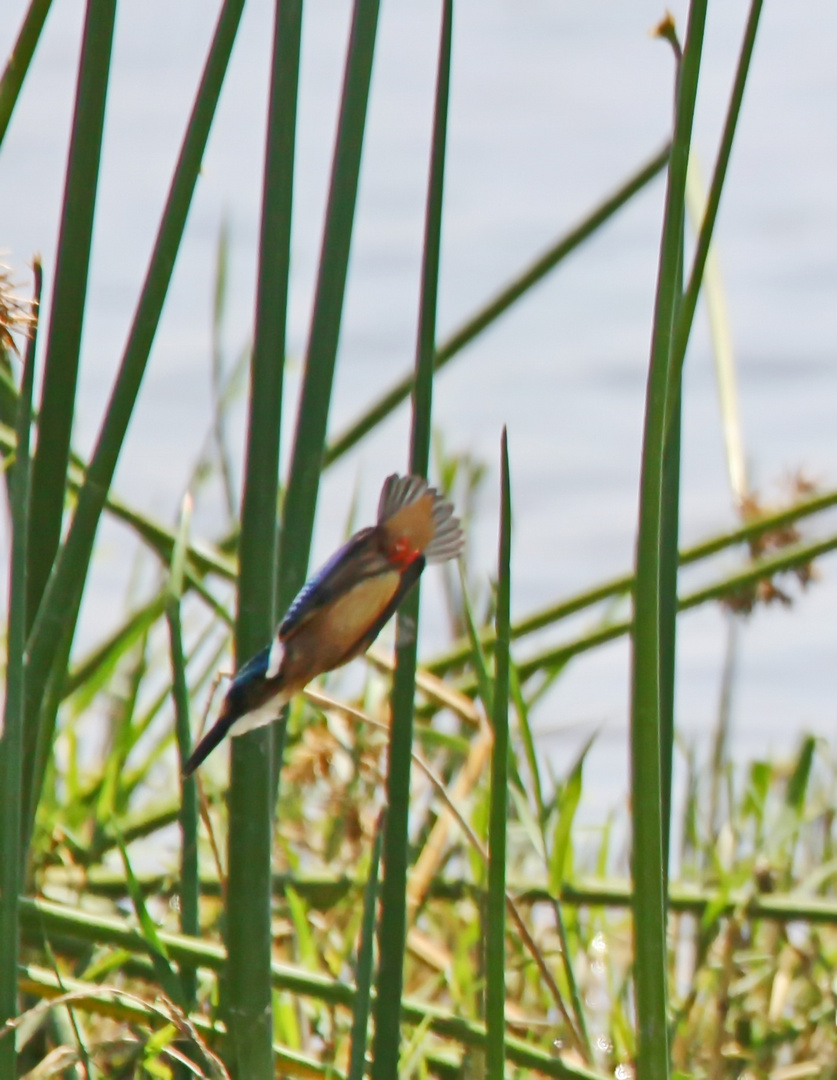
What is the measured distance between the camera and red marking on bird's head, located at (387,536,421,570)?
0.96ft

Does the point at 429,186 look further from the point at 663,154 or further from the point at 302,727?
the point at 302,727

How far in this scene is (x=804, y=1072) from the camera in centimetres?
73

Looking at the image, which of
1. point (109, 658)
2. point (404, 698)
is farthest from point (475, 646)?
point (109, 658)

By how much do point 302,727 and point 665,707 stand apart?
443mm

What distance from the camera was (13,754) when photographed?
1.28 ft

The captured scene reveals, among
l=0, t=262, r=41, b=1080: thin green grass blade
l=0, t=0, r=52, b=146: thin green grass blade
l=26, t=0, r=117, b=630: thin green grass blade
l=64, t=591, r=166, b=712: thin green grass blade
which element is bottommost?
l=0, t=262, r=41, b=1080: thin green grass blade

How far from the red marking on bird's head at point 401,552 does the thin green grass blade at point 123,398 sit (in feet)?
0.48

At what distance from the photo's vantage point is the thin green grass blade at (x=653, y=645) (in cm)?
37

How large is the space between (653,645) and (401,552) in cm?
10

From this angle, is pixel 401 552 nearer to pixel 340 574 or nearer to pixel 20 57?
pixel 340 574

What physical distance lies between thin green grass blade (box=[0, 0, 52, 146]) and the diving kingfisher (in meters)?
0.20

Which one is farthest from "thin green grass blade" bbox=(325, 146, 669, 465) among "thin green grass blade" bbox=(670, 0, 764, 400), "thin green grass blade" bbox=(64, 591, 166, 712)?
"thin green grass blade" bbox=(670, 0, 764, 400)

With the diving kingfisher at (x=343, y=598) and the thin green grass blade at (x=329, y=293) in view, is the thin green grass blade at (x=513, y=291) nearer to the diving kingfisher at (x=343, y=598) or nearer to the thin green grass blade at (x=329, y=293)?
the thin green grass blade at (x=329, y=293)

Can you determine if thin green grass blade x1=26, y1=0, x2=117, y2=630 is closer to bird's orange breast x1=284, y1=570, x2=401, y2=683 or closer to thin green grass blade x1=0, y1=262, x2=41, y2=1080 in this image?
thin green grass blade x1=0, y1=262, x2=41, y2=1080
